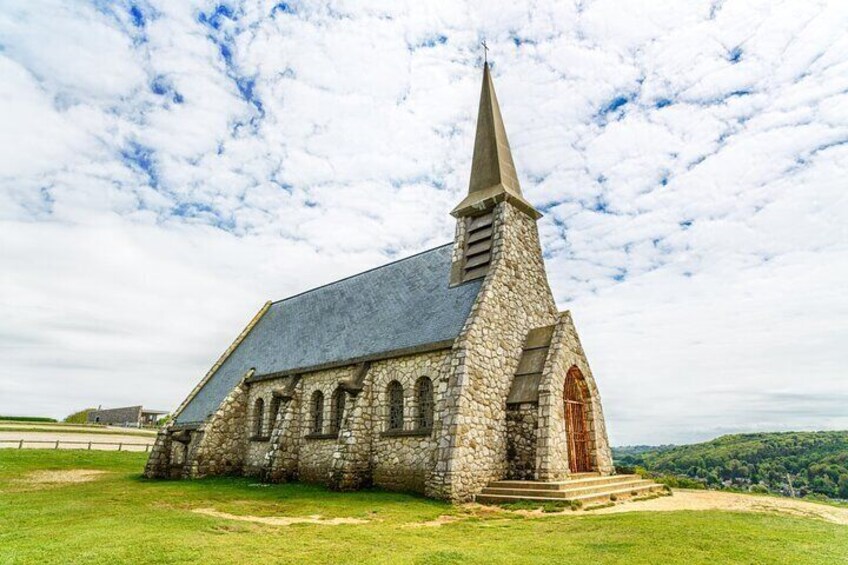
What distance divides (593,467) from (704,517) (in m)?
6.42

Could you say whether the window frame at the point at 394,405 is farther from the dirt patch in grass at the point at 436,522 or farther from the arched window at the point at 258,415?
the arched window at the point at 258,415

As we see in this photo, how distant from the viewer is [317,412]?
65.4 feet

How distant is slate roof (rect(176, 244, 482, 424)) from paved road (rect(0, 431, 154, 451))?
612 inches

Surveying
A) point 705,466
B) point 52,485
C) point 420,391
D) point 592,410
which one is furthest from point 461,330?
point 705,466

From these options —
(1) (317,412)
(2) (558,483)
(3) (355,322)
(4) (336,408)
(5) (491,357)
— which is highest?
(3) (355,322)

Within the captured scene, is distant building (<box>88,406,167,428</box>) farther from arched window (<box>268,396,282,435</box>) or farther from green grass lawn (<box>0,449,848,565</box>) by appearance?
green grass lawn (<box>0,449,848,565</box>)

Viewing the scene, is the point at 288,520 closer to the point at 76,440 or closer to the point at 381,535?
the point at 381,535

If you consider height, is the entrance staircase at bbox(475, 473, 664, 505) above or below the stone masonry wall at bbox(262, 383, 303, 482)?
below

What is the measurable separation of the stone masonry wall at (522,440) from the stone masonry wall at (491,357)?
22 centimetres

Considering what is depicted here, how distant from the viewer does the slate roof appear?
17.4 meters

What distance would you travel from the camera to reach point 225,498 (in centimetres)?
1484

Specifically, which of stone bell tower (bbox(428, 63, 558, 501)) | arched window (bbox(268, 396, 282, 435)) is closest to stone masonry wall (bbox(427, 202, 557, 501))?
stone bell tower (bbox(428, 63, 558, 501))

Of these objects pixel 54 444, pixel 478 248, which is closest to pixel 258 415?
pixel 478 248

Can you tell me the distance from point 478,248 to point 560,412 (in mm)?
6342
